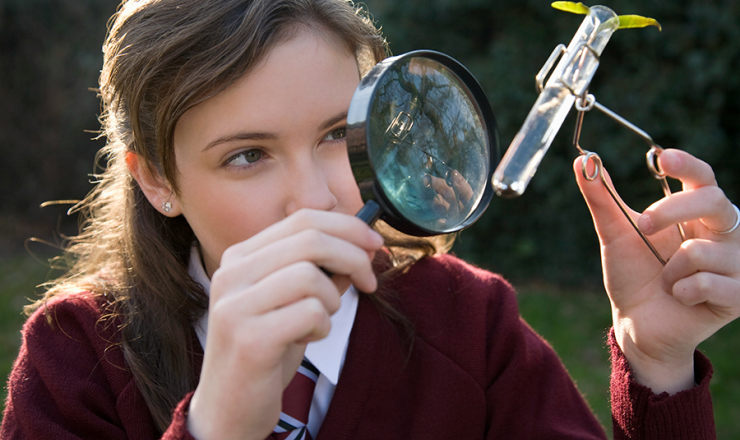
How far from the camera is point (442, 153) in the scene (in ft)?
4.86

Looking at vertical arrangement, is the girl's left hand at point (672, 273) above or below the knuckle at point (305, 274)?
below

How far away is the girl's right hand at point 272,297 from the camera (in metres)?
1.19

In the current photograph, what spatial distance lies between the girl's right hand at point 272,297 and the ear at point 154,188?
0.82m

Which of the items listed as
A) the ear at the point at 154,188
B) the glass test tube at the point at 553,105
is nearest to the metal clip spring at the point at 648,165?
the glass test tube at the point at 553,105

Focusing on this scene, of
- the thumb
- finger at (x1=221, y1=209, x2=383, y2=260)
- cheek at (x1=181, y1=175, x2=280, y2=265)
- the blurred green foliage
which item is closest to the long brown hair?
cheek at (x1=181, y1=175, x2=280, y2=265)

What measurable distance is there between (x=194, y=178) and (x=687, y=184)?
1363 millimetres

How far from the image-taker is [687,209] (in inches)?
60.4

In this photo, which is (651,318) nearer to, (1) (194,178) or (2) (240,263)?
(2) (240,263)

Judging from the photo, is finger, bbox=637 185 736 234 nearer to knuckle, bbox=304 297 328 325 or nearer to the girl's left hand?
the girl's left hand

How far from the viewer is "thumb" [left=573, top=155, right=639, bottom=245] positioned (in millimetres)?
1693

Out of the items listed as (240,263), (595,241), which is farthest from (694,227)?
(595,241)

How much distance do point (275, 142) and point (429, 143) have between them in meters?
0.42

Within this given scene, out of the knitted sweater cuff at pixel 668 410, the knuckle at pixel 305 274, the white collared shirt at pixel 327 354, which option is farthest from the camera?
the white collared shirt at pixel 327 354

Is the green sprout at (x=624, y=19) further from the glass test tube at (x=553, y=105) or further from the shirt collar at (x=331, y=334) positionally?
the shirt collar at (x=331, y=334)
